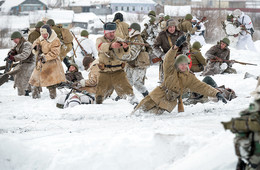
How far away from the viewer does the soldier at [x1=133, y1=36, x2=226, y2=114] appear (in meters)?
6.39

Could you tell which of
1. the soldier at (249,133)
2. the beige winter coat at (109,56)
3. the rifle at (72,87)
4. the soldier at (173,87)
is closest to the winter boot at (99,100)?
the rifle at (72,87)

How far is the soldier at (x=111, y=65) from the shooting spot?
7.30 meters

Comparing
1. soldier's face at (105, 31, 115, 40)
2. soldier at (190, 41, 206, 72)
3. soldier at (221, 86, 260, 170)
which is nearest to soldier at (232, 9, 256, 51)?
soldier at (190, 41, 206, 72)

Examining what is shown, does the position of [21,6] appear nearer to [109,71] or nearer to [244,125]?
[109,71]

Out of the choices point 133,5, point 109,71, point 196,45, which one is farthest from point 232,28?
point 133,5

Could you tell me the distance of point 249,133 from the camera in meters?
3.71

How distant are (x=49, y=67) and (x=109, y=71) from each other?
2064mm

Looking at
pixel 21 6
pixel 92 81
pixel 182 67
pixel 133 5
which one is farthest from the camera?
pixel 133 5

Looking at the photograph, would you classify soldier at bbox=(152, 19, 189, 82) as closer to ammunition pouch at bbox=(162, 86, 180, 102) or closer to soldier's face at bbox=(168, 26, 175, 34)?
soldier's face at bbox=(168, 26, 175, 34)

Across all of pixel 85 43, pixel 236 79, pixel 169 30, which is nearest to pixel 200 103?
pixel 169 30

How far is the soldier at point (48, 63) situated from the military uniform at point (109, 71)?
1.67 metres

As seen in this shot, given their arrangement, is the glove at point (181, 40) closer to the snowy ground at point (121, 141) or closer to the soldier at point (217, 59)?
the snowy ground at point (121, 141)

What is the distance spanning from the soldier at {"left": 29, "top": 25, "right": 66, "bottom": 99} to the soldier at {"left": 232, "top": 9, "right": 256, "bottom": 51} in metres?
8.26

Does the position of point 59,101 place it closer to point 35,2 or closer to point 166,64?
point 166,64
